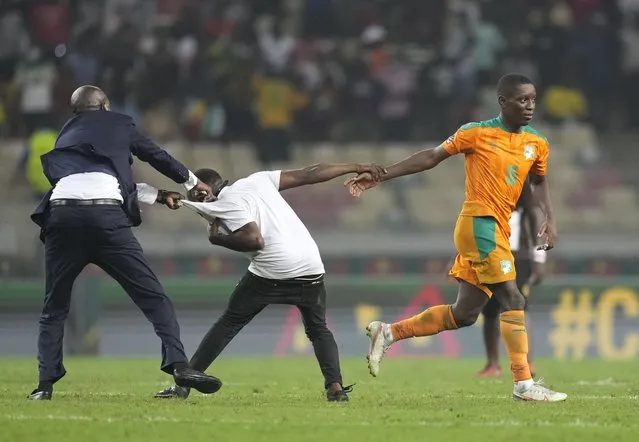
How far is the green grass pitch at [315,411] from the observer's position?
7.84 metres

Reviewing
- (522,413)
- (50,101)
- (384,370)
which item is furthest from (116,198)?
(50,101)

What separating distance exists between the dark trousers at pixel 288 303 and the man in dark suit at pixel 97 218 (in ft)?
1.64

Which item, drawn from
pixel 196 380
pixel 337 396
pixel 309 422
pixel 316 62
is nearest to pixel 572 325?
pixel 316 62

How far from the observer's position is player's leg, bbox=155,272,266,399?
9.98 metres

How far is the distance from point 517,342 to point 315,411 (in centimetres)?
161

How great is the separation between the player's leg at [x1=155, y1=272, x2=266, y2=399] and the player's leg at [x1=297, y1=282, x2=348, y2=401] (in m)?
0.34

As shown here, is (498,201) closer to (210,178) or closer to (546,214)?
(546,214)

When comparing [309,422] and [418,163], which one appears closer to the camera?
[309,422]

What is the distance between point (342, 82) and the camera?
78.2 ft

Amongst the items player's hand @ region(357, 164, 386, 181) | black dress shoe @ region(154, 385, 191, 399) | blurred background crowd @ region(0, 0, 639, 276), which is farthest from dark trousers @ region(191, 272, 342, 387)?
blurred background crowd @ region(0, 0, 639, 276)

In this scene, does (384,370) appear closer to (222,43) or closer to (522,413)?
(522,413)

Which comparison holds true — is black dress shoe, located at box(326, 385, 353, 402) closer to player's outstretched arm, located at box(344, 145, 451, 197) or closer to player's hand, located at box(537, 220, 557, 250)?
player's outstretched arm, located at box(344, 145, 451, 197)

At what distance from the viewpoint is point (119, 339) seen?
19250mm

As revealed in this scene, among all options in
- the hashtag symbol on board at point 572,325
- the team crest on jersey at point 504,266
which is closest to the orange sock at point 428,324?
the team crest on jersey at point 504,266
